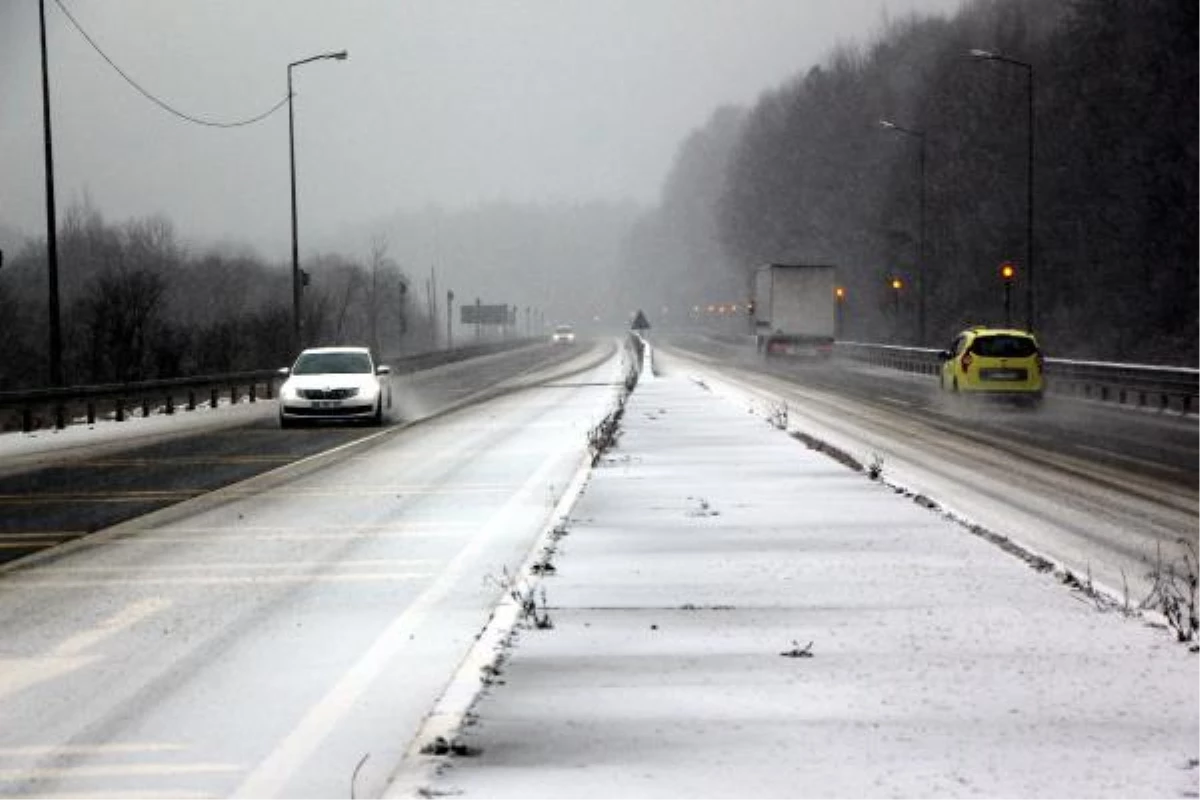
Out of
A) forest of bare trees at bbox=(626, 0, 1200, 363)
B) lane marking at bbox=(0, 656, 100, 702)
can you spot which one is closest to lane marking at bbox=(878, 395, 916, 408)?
forest of bare trees at bbox=(626, 0, 1200, 363)

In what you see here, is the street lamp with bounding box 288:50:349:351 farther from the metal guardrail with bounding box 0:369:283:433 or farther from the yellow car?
the yellow car

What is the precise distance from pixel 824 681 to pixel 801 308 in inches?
2370

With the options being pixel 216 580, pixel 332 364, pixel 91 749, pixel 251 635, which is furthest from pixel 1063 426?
pixel 91 749

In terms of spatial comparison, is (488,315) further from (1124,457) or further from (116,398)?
(1124,457)

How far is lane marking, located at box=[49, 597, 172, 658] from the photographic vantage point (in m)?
8.40

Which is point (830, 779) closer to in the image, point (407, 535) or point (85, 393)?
point (407, 535)

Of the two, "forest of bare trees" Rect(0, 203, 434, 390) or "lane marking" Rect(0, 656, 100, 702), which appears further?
"forest of bare trees" Rect(0, 203, 434, 390)

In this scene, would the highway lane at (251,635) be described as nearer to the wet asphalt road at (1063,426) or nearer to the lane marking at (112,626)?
the lane marking at (112,626)

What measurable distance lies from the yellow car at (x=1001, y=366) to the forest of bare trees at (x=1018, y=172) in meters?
14.2

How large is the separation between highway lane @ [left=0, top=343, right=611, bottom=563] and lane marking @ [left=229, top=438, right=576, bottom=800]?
419 centimetres

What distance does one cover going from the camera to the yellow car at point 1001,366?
113ft

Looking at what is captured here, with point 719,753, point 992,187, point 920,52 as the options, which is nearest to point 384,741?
point 719,753

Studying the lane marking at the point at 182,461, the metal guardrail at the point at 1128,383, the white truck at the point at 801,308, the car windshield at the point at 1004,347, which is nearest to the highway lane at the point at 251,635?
the lane marking at the point at 182,461

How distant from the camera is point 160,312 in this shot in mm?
132250
